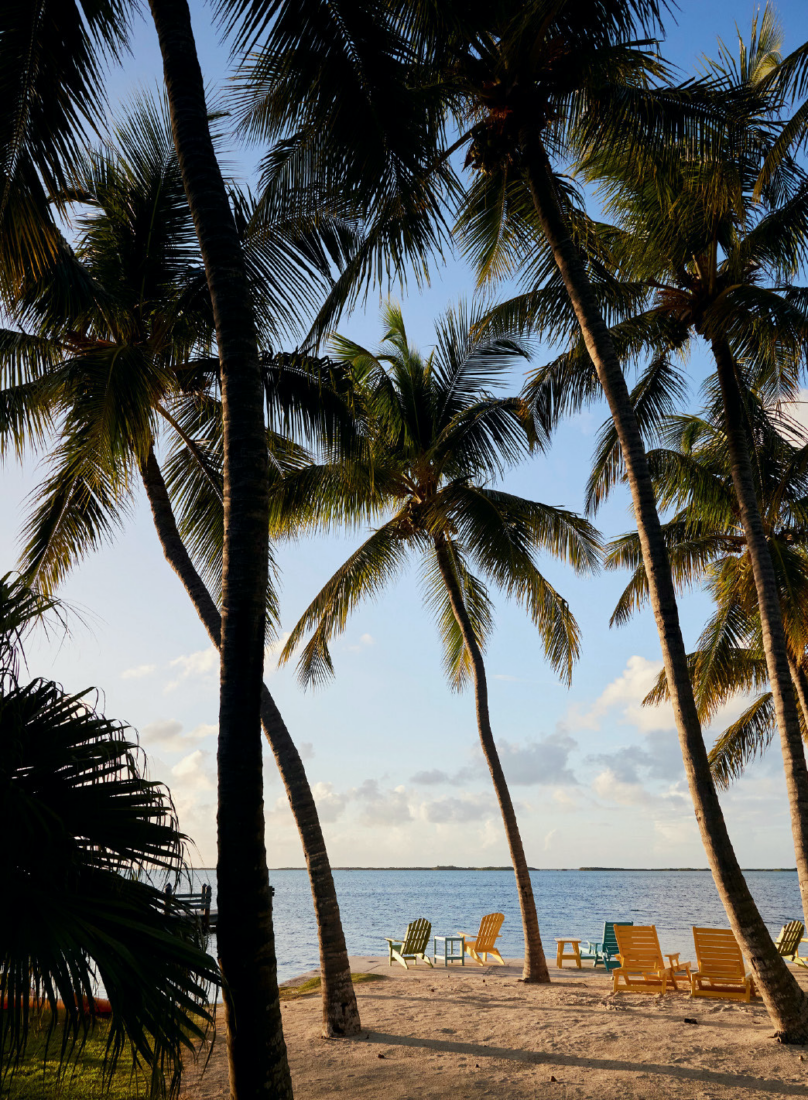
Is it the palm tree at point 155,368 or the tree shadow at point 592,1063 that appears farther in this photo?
the palm tree at point 155,368

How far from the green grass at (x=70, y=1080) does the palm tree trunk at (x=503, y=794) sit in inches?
223

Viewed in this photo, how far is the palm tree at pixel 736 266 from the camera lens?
333 inches

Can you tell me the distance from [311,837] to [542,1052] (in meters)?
3.04

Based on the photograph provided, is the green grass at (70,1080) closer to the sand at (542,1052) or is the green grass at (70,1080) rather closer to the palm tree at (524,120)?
the sand at (542,1052)

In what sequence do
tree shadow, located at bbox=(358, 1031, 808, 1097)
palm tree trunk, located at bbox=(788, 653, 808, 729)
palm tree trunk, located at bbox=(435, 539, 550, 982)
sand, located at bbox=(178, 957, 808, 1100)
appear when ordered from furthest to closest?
palm tree trunk, located at bbox=(788, 653, 808, 729), palm tree trunk, located at bbox=(435, 539, 550, 982), sand, located at bbox=(178, 957, 808, 1100), tree shadow, located at bbox=(358, 1031, 808, 1097)

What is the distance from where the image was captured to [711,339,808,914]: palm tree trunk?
8273mm

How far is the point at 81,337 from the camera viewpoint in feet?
30.5

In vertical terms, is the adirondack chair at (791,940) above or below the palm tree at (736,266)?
below

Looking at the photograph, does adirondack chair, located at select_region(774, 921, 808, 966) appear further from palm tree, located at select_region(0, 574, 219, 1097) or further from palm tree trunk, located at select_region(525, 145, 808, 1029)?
palm tree, located at select_region(0, 574, 219, 1097)

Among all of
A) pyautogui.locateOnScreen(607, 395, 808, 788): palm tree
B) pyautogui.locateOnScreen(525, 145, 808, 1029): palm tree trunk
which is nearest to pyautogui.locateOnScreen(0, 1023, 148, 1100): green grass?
pyautogui.locateOnScreen(525, 145, 808, 1029): palm tree trunk

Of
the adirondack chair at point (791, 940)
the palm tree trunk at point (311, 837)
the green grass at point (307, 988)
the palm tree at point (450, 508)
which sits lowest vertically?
the adirondack chair at point (791, 940)

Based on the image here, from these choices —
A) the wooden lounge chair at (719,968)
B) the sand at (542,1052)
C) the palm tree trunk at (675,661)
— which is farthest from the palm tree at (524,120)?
the wooden lounge chair at (719,968)

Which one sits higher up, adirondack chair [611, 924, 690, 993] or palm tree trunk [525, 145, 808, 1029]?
palm tree trunk [525, 145, 808, 1029]

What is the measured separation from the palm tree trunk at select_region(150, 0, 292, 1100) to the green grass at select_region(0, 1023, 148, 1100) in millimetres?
2154
